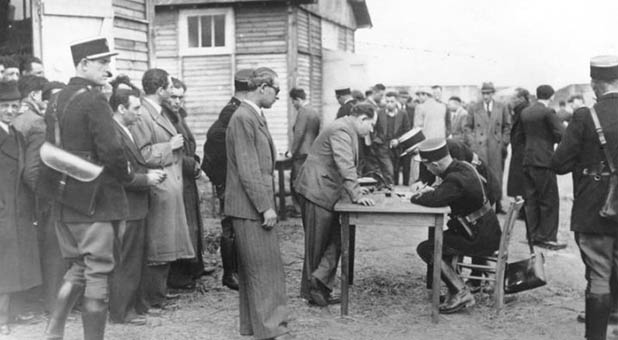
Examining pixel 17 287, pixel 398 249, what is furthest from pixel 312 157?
pixel 398 249

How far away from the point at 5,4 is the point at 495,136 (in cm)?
767

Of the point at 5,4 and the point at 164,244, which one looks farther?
the point at 5,4

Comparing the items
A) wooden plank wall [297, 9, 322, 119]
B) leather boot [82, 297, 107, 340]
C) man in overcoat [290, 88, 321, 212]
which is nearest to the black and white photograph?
leather boot [82, 297, 107, 340]

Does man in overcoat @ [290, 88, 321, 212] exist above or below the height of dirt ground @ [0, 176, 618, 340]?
above

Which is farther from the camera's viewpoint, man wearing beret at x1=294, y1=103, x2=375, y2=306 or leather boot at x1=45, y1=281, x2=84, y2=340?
man wearing beret at x1=294, y1=103, x2=375, y2=306

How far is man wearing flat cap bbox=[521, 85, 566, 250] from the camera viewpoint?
9.20m

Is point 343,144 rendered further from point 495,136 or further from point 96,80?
point 495,136

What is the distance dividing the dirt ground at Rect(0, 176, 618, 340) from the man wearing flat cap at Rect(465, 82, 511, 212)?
12.2 ft

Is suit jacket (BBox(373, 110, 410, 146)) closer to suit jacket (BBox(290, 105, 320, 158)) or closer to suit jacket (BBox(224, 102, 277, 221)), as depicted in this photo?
suit jacket (BBox(290, 105, 320, 158))

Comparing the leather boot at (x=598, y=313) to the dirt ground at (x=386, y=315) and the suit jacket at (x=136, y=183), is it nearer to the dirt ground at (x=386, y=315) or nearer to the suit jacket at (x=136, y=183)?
the dirt ground at (x=386, y=315)

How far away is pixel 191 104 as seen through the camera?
16.8m

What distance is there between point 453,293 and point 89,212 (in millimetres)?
3257

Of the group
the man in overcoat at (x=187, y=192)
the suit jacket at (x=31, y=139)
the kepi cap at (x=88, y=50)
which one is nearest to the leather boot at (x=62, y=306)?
the suit jacket at (x=31, y=139)

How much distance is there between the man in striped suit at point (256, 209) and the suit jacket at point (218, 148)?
190cm
